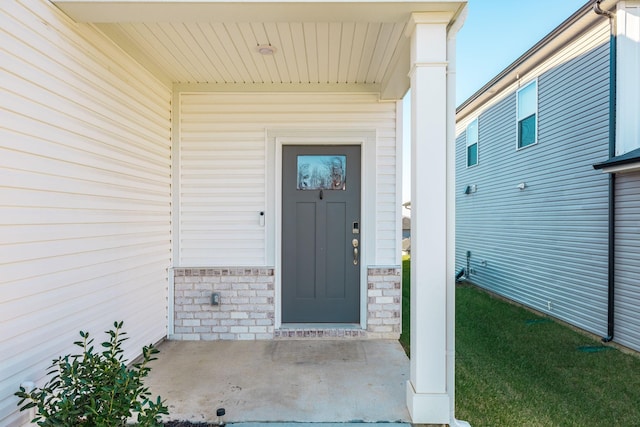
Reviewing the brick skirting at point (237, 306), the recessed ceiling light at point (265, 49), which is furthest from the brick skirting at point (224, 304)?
the recessed ceiling light at point (265, 49)

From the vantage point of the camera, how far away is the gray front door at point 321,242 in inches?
153

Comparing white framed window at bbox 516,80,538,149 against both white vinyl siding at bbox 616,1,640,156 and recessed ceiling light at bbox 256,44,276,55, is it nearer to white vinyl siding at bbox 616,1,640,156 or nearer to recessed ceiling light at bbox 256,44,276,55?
white vinyl siding at bbox 616,1,640,156

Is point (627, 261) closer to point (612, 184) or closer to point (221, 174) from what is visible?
point (612, 184)

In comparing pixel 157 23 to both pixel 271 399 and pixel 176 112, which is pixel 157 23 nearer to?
pixel 176 112

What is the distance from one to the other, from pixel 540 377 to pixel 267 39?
381 centimetres

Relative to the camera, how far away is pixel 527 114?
610 cm

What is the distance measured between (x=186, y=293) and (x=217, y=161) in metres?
1.49

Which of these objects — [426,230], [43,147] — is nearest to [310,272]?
[426,230]

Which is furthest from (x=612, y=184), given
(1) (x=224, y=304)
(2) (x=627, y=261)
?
(1) (x=224, y=304)

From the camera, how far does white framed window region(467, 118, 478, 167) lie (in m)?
8.16

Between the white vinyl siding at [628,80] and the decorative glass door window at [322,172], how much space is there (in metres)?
3.44

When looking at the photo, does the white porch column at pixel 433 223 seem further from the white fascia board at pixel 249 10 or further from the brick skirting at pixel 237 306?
the brick skirting at pixel 237 306

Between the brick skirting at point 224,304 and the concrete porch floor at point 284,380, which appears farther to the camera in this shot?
the brick skirting at point 224,304

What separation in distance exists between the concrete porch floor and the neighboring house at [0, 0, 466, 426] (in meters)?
0.22
